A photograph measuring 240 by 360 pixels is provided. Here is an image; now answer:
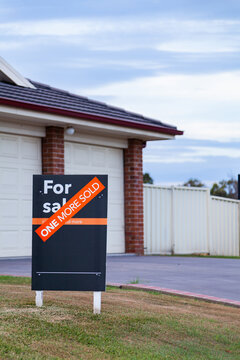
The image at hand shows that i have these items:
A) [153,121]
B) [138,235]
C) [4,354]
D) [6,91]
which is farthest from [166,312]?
[153,121]

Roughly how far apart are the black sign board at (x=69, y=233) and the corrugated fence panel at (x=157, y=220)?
1151 centimetres

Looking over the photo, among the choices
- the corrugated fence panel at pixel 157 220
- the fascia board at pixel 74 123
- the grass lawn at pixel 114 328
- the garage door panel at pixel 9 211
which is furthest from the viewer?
the corrugated fence panel at pixel 157 220

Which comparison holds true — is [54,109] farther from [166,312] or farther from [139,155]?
[166,312]

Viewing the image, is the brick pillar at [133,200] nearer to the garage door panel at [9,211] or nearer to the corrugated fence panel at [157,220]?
the corrugated fence panel at [157,220]

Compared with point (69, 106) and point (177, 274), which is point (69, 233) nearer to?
point (177, 274)

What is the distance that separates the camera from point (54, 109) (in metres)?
14.8

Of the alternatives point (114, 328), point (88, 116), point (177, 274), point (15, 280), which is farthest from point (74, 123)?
point (114, 328)

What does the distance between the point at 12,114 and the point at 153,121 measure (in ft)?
18.8

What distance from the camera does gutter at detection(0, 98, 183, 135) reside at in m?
14.1

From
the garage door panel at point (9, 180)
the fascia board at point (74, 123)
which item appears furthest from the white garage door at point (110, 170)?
the garage door panel at point (9, 180)

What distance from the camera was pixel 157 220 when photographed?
63.3 ft

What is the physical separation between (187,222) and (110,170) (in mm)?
4034

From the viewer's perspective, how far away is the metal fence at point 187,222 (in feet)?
62.8

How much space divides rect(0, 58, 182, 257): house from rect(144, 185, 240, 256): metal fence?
1.15 metres
